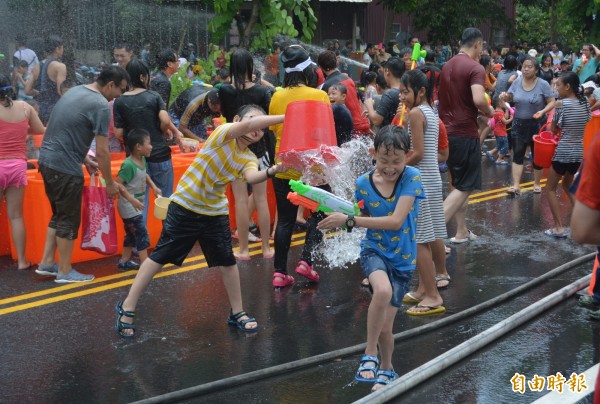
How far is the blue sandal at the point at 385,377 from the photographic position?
16.8ft

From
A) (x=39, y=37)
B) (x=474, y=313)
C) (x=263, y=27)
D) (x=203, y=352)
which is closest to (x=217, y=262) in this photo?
(x=203, y=352)

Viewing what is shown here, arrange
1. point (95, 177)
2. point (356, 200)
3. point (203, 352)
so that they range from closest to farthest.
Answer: point (356, 200) → point (203, 352) → point (95, 177)

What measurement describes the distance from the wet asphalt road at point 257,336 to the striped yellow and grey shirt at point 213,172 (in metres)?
0.93

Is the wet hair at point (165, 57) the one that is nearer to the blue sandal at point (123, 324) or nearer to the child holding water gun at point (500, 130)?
the blue sandal at point (123, 324)

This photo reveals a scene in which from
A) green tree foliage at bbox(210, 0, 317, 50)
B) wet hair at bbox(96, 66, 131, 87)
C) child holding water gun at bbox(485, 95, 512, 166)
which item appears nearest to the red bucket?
child holding water gun at bbox(485, 95, 512, 166)

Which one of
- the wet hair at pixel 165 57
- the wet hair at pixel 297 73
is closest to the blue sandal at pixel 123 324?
the wet hair at pixel 297 73

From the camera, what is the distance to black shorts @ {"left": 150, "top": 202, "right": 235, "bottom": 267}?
20.5ft

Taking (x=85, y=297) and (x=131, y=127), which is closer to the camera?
(x=85, y=297)

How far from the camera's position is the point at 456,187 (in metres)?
8.52

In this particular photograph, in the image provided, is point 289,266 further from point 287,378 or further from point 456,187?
point 287,378

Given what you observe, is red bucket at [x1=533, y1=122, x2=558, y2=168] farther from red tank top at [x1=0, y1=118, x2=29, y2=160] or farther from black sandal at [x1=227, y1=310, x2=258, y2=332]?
red tank top at [x1=0, y1=118, x2=29, y2=160]

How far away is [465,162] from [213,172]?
3.27 m

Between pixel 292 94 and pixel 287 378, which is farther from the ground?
pixel 292 94

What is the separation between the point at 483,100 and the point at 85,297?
13.2 ft
